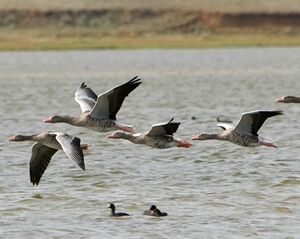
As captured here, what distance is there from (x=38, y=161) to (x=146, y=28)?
7485 centimetres

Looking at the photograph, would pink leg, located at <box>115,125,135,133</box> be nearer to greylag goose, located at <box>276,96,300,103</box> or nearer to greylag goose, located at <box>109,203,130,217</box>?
→ greylag goose, located at <box>109,203,130,217</box>

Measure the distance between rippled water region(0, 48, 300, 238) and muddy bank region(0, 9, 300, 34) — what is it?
2008 inches

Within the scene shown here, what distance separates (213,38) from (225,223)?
74.3 m

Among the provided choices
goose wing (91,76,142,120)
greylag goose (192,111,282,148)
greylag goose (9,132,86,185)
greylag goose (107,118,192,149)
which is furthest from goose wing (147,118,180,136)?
greylag goose (9,132,86,185)

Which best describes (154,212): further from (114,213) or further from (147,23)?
(147,23)

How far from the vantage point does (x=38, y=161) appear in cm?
1902

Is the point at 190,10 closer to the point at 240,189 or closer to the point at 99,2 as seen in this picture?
the point at 99,2

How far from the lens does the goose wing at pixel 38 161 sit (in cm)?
1888

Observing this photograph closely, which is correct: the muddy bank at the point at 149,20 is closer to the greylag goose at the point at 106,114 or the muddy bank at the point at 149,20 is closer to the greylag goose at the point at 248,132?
the greylag goose at the point at 106,114

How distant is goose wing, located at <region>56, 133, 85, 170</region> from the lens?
16.9 m

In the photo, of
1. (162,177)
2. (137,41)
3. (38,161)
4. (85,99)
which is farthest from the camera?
(137,41)

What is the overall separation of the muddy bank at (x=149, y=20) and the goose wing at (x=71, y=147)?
74351 mm

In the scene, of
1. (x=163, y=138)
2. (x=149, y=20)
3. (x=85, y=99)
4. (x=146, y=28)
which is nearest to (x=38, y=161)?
(x=163, y=138)

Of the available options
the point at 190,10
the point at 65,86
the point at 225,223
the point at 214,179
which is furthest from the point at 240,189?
the point at 190,10
